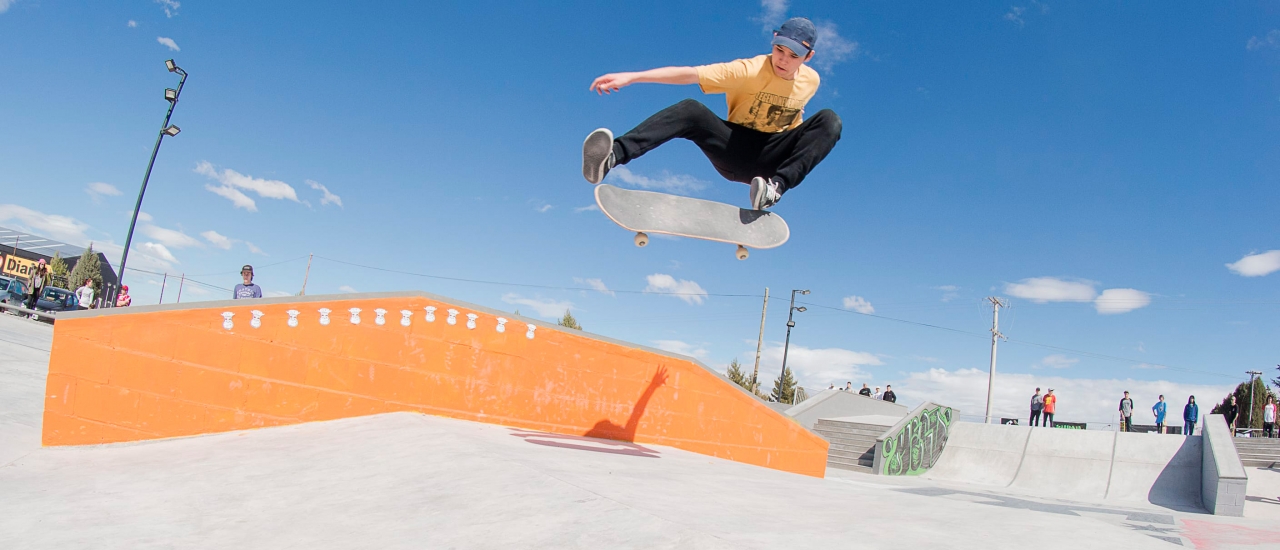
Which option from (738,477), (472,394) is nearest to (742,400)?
(738,477)

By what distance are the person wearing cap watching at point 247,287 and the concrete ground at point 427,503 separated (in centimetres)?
217

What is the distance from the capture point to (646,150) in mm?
4984

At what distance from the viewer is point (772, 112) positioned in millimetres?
5207

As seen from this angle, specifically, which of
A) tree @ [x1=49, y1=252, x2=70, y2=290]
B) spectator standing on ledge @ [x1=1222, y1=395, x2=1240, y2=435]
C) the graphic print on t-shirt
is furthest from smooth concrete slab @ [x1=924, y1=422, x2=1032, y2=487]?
tree @ [x1=49, y1=252, x2=70, y2=290]

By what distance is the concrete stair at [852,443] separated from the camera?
1670 cm

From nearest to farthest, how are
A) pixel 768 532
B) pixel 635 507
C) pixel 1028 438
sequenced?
pixel 768 532 → pixel 635 507 → pixel 1028 438

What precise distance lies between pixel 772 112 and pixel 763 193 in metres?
0.64

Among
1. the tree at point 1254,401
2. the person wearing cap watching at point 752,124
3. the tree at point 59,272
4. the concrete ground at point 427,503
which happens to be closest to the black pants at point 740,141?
the person wearing cap watching at point 752,124

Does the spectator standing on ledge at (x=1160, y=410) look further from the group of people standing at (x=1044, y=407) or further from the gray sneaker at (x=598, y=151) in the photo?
the gray sneaker at (x=598, y=151)

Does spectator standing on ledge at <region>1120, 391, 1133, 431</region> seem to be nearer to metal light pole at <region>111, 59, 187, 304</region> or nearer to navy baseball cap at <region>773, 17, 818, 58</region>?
navy baseball cap at <region>773, 17, 818, 58</region>

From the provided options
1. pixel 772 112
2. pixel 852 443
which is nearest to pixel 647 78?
pixel 772 112

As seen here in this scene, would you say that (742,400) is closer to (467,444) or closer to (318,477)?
(467,444)

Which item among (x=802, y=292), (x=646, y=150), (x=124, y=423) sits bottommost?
(x=124, y=423)

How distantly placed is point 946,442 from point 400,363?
16.4 m
